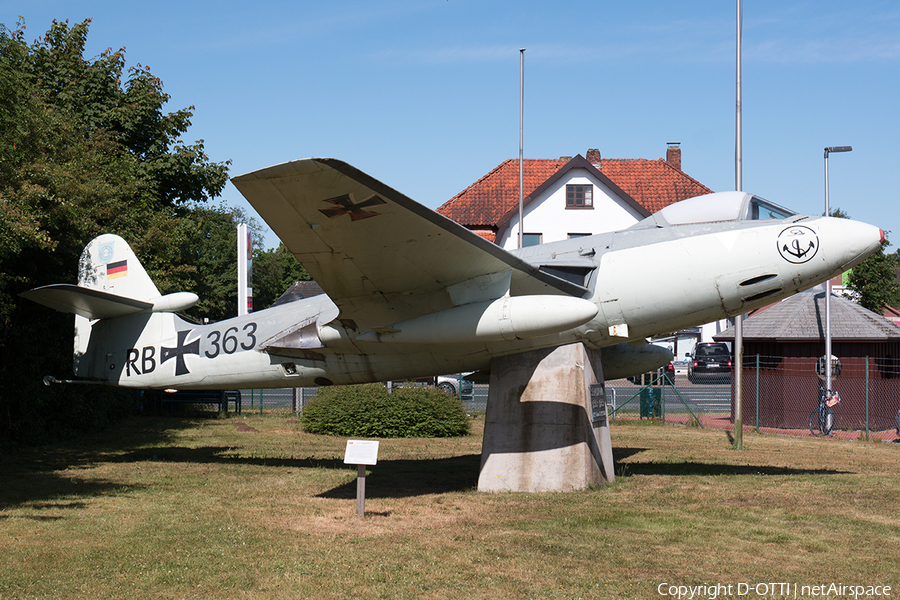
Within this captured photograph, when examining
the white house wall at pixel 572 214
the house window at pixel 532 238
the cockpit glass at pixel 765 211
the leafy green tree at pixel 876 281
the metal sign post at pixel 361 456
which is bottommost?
the metal sign post at pixel 361 456

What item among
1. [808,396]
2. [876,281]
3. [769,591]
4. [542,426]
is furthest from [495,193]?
[769,591]

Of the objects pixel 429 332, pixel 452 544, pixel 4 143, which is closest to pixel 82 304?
pixel 4 143

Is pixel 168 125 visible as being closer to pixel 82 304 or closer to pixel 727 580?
pixel 82 304

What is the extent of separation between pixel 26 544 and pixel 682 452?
1376 centimetres

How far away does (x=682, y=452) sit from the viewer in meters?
17.2

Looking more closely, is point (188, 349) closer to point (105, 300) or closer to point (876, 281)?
point (105, 300)

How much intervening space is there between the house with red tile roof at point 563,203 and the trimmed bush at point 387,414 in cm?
2318

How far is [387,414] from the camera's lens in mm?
20984

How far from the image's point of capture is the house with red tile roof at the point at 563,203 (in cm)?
4453

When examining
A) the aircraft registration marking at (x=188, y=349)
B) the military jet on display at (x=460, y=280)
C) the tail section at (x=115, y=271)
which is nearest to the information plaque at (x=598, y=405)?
the military jet on display at (x=460, y=280)

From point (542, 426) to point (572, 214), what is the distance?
114 feet

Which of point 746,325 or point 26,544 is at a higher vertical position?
point 746,325

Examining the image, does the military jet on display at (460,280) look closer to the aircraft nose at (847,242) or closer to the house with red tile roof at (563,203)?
the aircraft nose at (847,242)

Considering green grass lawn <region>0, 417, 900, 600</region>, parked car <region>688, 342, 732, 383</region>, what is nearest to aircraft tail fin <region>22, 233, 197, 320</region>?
green grass lawn <region>0, 417, 900, 600</region>
